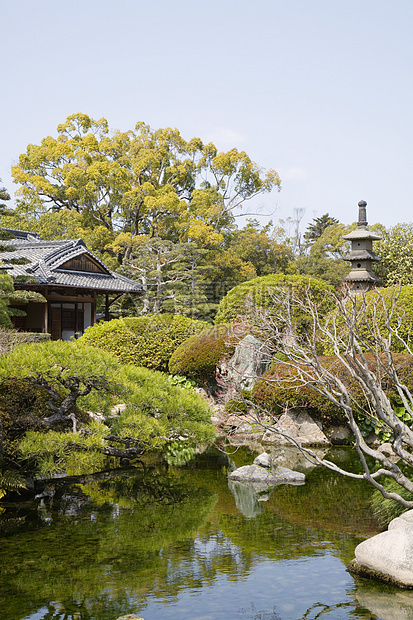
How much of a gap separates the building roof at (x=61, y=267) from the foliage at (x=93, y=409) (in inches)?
505

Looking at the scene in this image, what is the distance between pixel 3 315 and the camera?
14.4 meters

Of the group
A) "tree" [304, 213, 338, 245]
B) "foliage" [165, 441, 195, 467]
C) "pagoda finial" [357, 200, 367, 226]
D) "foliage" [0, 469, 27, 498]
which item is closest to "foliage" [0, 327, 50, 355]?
"foliage" [165, 441, 195, 467]

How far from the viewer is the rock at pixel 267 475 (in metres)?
8.73

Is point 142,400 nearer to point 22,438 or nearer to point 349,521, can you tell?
point 22,438

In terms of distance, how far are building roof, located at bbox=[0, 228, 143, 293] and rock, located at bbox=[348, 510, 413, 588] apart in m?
16.8

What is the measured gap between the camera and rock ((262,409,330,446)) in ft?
38.3

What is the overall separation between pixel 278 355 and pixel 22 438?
25.3 ft

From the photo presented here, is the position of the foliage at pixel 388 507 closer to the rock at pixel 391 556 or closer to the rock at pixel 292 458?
the rock at pixel 391 556

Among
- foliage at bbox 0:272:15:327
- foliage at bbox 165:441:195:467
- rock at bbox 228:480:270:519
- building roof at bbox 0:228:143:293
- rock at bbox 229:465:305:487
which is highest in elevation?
building roof at bbox 0:228:143:293

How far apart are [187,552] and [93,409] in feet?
9.52

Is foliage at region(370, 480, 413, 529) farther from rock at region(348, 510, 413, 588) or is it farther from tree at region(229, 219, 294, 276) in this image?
tree at region(229, 219, 294, 276)

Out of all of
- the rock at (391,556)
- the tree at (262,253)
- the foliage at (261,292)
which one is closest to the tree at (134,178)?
the tree at (262,253)

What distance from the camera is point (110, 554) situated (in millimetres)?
5926

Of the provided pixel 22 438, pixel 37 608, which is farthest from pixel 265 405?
pixel 37 608
